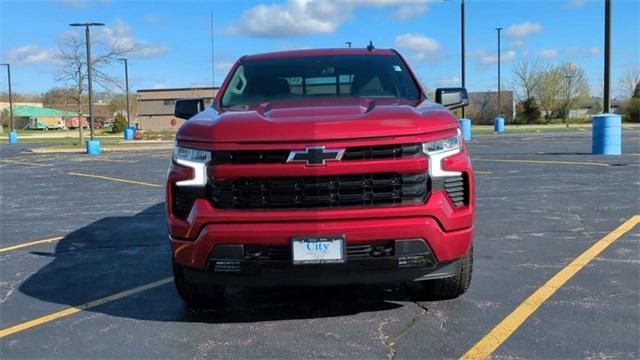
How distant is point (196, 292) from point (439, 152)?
1961 mm

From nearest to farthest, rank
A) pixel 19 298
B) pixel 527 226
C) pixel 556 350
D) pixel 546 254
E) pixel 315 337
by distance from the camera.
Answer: pixel 556 350 < pixel 315 337 < pixel 19 298 < pixel 546 254 < pixel 527 226

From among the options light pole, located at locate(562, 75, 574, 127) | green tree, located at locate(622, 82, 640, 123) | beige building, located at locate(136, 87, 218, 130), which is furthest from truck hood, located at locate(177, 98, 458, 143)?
beige building, located at locate(136, 87, 218, 130)

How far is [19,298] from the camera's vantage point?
510cm

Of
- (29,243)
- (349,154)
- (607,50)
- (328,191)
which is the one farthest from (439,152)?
(607,50)

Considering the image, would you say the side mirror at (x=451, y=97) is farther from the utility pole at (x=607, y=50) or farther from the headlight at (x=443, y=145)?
the utility pole at (x=607, y=50)

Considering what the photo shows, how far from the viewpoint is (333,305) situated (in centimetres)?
462

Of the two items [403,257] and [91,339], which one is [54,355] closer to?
[91,339]

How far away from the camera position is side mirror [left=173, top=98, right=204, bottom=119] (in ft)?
17.5

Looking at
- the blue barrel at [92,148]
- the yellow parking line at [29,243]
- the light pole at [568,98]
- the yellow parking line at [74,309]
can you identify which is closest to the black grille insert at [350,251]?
the yellow parking line at [74,309]

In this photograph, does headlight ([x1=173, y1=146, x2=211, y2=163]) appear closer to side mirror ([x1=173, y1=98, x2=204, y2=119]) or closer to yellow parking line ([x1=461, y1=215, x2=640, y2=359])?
side mirror ([x1=173, y1=98, x2=204, y2=119])

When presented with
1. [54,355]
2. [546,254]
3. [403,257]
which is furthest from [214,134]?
[546,254]

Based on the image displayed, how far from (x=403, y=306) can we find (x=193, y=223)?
166cm

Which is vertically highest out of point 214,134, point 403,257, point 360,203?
point 214,134

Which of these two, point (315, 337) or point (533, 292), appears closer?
point (315, 337)
